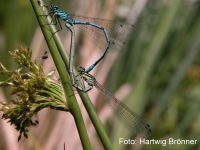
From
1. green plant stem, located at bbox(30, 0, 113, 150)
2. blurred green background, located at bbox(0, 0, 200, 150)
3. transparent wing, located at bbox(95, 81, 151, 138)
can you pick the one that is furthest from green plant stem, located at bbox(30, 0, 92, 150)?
blurred green background, located at bbox(0, 0, 200, 150)

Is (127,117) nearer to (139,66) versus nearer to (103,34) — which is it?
(103,34)

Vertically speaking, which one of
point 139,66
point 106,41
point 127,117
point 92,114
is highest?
point 139,66

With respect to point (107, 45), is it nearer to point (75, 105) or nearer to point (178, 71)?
point (75, 105)

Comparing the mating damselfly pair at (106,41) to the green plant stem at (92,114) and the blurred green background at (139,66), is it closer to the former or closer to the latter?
the green plant stem at (92,114)

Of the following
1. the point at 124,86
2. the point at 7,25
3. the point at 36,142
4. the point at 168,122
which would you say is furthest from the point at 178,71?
the point at 7,25

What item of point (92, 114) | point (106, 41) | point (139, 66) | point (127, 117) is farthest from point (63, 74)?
point (139, 66)

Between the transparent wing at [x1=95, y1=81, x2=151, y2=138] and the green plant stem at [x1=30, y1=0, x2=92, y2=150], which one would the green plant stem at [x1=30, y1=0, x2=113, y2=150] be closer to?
the green plant stem at [x1=30, y1=0, x2=92, y2=150]
